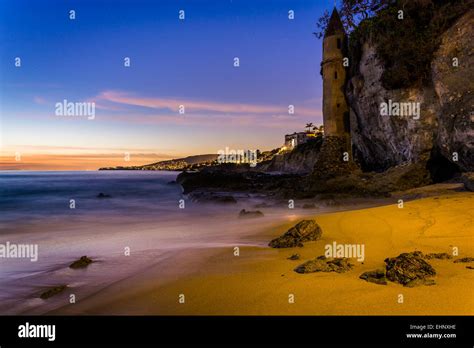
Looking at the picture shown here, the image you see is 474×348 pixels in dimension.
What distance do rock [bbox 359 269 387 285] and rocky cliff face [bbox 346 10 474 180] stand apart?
10.0m

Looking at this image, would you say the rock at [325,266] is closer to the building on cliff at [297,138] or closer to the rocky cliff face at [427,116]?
the rocky cliff face at [427,116]

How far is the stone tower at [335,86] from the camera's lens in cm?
2452

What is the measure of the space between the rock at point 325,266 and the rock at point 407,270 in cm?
58

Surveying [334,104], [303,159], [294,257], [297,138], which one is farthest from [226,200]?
[297,138]

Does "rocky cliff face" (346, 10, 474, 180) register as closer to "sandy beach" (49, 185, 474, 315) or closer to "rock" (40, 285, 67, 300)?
"sandy beach" (49, 185, 474, 315)

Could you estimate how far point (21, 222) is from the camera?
15.7m

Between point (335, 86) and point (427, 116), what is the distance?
9.59 m

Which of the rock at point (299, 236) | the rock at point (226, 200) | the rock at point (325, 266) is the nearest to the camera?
the rock at point (325, 266)

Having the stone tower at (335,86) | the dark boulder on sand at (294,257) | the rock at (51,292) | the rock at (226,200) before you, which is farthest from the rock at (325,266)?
the stone tower at (335,86)

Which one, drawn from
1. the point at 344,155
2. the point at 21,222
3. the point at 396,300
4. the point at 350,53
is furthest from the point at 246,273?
the point at 350,53

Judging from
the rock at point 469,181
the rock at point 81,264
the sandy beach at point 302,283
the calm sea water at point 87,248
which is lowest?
the calm sea water at point 87,248

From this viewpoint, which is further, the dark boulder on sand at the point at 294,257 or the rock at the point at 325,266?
the dark boulder on sand at the point at 294,257

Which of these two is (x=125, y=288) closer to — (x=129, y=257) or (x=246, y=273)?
(x=246, y=273)

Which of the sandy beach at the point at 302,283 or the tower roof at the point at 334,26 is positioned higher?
the tower roof at the point at 334,26
